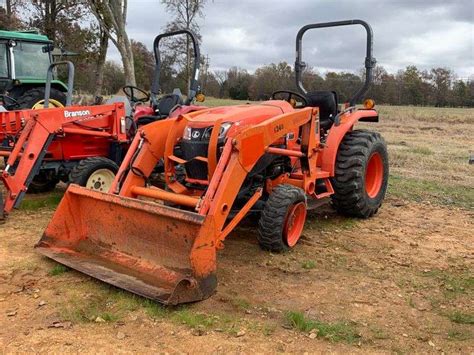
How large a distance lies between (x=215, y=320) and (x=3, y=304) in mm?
1490

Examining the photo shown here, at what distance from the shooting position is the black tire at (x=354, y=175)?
5.85 m

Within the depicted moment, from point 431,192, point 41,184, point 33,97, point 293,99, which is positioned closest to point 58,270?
point 293,99

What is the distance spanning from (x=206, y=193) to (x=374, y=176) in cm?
328

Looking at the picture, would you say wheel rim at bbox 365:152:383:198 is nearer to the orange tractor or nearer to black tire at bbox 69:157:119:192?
the orange tractor

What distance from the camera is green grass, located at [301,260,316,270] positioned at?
179 inches

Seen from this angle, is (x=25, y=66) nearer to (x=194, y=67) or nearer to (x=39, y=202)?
(x=39, y=202)

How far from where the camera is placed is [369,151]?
6051 mm

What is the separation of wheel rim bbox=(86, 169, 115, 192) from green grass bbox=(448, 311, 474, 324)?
4.31 metres

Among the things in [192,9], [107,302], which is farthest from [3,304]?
[192,9]

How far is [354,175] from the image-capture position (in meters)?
5.82

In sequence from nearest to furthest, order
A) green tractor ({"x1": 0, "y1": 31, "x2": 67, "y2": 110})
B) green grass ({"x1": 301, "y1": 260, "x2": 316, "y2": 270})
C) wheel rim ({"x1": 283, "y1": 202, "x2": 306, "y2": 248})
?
green grass ({"x1": 301, "y1": 260, "x2": 316, "y2": 270})
wheel rim ({"x1": 283, "y1": 202, "x2": 306, "y2": 248})
green tractor ({"x1": 0, "y1": 31, "x2": 67, "y2": 110})

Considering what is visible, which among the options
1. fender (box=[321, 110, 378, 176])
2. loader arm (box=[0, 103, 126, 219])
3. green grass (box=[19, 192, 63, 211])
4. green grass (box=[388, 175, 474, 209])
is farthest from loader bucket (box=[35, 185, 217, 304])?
green grass (box=[388, 175, 474, 209])

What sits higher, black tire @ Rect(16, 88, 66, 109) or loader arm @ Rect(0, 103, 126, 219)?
black tire @ Rect(16, 88, 66, 109)

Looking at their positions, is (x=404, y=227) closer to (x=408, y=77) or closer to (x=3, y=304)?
(x=3, y=304)
